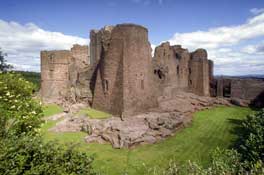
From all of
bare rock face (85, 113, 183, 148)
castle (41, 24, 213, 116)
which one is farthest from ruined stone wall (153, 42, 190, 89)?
bare rock face (85, 113, 183, 148)

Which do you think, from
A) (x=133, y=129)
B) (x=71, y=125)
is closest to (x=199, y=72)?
(x=133, y=129)

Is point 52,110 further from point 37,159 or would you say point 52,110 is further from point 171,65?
point 37,159

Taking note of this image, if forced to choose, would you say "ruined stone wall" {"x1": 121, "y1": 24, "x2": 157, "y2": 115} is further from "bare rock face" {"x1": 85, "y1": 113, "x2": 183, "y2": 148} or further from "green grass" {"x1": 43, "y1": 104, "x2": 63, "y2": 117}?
"green grass" {"x1": 43, "y1": 104, "x2": 63, "y2": 117}

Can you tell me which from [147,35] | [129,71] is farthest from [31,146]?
[147,35]

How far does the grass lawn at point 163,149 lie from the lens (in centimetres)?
2005

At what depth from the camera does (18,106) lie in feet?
57.3

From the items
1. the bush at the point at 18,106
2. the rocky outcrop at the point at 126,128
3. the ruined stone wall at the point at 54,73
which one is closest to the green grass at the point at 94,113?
the rocky outcrop at the point at 126,128

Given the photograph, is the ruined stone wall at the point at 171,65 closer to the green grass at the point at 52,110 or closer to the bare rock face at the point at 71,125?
the green grass at the point at 52,110

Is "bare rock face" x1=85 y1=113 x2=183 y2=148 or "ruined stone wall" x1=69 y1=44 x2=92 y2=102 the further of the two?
"ruined stone wall" x1=69 y1=44 x2=92 y2=102

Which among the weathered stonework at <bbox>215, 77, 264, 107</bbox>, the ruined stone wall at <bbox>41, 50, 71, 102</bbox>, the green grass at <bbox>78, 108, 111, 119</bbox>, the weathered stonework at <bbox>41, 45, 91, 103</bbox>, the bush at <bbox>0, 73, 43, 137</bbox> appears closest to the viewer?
the bush at <bbox>0, 73, 43, 137</bbox>

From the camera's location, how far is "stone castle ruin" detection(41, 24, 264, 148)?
28.4m

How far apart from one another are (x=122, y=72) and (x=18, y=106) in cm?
1715

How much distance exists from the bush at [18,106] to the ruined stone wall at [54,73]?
1107 inches

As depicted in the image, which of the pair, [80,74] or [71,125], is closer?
[71,125]
